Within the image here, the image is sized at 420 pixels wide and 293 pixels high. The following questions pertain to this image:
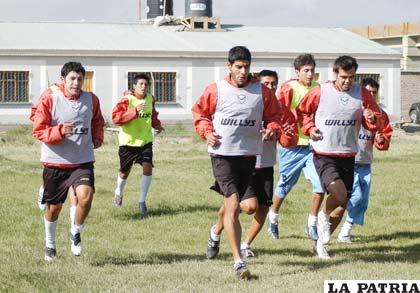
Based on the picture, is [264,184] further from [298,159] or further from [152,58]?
[152,58]

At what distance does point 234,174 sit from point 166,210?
236 inches

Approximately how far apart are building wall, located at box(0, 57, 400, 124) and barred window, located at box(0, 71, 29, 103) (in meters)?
0.27

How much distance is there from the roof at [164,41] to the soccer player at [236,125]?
3309 cm

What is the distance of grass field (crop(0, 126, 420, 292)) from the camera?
935 centimetres

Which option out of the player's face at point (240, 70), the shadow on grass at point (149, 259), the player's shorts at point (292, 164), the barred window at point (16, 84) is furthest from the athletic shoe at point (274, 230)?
the barred window at point (16, 84)

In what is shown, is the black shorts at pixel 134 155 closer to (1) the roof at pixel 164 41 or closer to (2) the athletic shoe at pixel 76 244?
(2) the athletic shoe at pixel 76 244

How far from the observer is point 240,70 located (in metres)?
9.87

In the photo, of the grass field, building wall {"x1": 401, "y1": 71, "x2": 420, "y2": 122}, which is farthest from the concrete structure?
the grass field

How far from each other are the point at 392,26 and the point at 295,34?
16350mm

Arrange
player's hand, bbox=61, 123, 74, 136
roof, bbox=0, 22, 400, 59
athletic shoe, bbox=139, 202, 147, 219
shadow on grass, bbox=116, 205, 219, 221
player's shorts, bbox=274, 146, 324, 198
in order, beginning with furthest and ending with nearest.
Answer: roof, bbox=0, 22, 400, 59 → athletic shoe, bbox=139, 202, 147, 219 → shadow on grass, bbox=116, 205, 219, 221 → player's shorts, bbox=274, 146, 324, 198 → player's hand, bbox=61, 123, 74, 136

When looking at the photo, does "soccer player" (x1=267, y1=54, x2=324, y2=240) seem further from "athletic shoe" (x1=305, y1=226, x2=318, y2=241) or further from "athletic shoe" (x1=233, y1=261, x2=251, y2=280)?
"athletic shoe" (x1=233, y1=261, x2=251, y2=280)

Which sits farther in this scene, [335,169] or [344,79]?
[335,169]

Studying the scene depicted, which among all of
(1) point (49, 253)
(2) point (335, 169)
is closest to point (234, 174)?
(2) point (335, 169)


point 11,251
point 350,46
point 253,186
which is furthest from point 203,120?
point 350,46
